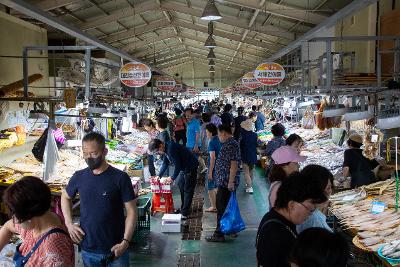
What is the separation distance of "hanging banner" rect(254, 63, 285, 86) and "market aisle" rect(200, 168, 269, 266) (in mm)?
3086

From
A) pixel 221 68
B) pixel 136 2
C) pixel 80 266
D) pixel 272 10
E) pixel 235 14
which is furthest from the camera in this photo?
pixel 221 68

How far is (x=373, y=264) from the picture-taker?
4469 millimetres

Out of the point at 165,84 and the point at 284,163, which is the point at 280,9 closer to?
the point at 165,84

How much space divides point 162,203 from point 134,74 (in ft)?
11.1

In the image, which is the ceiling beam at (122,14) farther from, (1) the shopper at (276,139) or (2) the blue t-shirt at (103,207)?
(2) the blue t-shirt at (103,207)

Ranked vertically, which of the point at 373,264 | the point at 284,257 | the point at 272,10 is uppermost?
the point at 272,10

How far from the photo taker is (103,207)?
3.48 metres

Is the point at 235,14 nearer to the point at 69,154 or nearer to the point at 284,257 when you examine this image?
the point at 69,154

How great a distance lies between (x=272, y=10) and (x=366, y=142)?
16.5ft

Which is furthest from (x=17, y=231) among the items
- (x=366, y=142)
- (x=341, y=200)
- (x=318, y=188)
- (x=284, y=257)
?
(x=366, y=142)

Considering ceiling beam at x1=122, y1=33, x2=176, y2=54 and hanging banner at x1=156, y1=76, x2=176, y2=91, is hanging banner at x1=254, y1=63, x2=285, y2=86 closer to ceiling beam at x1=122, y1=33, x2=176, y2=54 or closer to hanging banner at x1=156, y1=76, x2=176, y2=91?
hanging banner at x1=156, y1=76, x2=176, y2=91

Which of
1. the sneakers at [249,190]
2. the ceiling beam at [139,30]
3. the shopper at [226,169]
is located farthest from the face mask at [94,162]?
the ceiling beam at [139,30]

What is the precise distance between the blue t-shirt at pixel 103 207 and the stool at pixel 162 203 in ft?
14.2

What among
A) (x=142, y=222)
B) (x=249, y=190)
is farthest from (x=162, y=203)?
(x=249, y=190)
